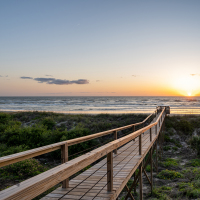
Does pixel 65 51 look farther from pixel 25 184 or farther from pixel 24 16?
pixel 25 184

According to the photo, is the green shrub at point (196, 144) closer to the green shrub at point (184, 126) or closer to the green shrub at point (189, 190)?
the green shrub at point (184, 126)

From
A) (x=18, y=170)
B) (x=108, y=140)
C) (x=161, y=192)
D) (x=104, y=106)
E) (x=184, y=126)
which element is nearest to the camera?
(x=161, y=192)

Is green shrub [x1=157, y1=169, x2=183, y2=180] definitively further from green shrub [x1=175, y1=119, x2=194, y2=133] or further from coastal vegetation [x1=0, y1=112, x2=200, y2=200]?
green shrub [x1=175, y1=119, x2=194, y2=133]

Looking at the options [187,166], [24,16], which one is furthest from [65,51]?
[187,166]

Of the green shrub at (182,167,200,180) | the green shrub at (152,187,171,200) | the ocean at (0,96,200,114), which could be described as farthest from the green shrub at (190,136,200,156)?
the ocean at (0,96,200,114)

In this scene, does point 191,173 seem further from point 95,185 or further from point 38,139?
point 38,139

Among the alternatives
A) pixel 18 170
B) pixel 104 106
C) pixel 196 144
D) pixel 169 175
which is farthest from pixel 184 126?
pixel 104 106

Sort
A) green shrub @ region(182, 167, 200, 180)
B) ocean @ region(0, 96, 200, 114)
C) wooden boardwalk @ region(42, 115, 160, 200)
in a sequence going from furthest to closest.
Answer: ocean @ region(0, 96, 200, 114), green shrub @ region(182, 167, 200, 180), wooden boardwalk @ region(42, 115, 160, 200)

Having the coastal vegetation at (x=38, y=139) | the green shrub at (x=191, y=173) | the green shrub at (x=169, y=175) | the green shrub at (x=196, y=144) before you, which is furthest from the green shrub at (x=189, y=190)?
the green shrub at (x=196, y=144)

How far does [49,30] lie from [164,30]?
11812 mm

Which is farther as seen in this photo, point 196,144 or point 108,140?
point 196,144

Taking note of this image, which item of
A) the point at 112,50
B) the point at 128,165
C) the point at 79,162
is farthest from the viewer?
the point at 112,50

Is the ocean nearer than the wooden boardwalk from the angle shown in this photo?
No

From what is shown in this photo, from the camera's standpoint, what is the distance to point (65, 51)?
77.8 feet
